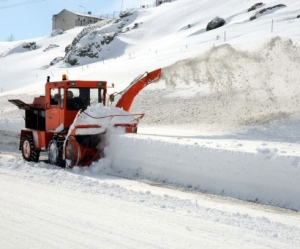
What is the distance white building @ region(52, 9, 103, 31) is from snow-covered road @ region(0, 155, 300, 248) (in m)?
103

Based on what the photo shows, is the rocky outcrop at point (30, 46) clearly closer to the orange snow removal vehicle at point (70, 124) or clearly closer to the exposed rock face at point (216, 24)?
the exposed rock face at point (216, 24)

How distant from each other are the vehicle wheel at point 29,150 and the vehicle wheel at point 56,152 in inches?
36.0

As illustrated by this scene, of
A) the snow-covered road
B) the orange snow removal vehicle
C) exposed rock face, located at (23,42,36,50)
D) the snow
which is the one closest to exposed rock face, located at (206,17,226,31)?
the snow

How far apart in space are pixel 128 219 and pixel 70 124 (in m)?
5.83

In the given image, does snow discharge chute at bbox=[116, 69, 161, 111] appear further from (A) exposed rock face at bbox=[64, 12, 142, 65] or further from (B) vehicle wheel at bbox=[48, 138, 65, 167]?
(A) exposed rock face at bbox=[64, 12, 142, 65]

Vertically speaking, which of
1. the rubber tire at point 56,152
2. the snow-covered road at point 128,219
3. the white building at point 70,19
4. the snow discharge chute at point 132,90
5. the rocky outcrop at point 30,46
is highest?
the white building at point 70,19

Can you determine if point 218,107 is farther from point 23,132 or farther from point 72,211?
point 72,211

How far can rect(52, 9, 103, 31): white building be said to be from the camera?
106875 mm

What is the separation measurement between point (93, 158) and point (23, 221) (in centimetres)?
522

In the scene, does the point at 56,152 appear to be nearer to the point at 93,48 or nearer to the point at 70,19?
the point at 93,48

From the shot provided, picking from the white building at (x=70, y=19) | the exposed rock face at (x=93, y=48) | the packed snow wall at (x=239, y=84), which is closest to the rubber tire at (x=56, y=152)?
the packed snow wall at (x=239, y=84)

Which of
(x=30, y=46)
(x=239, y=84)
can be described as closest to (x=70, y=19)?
(x=30, y=46)

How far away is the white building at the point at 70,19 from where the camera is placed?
10688 cm

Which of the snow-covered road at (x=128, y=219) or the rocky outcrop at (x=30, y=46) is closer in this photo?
the snow-covered road at (x=128, y=219)
